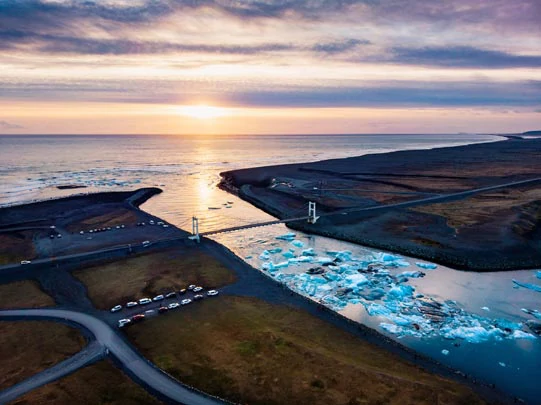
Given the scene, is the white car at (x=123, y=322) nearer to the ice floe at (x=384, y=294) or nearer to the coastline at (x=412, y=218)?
the ice floe at (x=384, y=294)

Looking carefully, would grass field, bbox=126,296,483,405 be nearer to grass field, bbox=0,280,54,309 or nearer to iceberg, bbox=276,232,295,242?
grass field, bbox=0,280,54,309

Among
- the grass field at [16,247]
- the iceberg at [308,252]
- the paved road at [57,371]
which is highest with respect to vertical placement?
the paved road at [57,371]

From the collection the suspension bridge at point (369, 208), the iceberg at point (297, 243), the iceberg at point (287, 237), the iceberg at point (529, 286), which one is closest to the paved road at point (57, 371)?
the suspension bridge at point (369, 208)

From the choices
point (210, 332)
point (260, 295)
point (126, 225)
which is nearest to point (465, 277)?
point (260, 295)

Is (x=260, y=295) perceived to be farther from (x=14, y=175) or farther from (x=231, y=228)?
(x=14, y=175)

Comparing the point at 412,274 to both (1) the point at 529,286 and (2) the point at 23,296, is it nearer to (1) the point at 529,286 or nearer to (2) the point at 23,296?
(1) the point at 529,286

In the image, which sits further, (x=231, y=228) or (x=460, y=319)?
(x=231, y=228)
